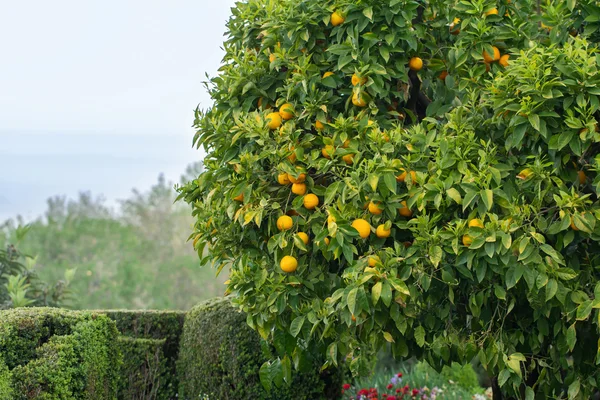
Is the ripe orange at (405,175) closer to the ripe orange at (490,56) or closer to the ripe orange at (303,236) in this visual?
the ripe orange at (303,236)

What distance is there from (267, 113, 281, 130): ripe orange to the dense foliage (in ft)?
47.2

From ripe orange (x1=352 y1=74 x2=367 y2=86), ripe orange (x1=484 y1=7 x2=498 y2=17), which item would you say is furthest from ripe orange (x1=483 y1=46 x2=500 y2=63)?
ripe orange (x1=352 y1=74 x2=367 y2=86)

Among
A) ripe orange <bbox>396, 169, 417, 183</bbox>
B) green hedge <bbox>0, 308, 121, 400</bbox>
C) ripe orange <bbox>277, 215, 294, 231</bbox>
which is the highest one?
ripe orange <bbox>396, 169, 417, 183</bbox>

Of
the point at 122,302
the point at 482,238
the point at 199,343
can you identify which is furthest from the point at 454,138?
the point at 122,302

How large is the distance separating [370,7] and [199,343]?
3734 mm

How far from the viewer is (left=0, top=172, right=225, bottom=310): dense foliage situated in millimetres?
19219

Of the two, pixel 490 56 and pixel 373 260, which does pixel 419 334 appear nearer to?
pixel 373 260

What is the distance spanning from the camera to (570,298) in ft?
12.5

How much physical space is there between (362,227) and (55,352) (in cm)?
253

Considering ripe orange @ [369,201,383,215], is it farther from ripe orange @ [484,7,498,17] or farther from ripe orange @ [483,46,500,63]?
ripe orange @ [484,7,498,17]

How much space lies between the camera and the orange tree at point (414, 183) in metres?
3.75

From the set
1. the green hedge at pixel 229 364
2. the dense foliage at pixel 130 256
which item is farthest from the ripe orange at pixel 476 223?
the dense foliage at pixel 130 256

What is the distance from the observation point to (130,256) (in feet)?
72.3

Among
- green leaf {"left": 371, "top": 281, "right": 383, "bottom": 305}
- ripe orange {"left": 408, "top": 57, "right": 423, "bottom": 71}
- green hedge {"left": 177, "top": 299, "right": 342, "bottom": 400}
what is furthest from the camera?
green hedge {"left": 177, "top": 299, "right": 342, "bottom": 400}
